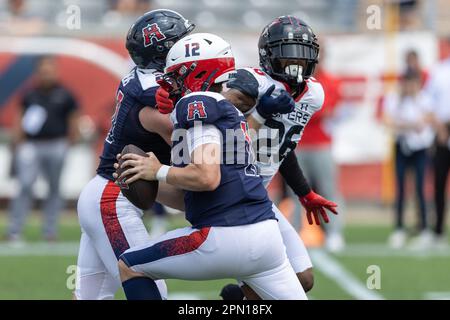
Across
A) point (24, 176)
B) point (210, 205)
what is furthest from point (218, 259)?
point (24, 176)

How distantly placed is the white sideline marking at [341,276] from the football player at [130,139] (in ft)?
8.40

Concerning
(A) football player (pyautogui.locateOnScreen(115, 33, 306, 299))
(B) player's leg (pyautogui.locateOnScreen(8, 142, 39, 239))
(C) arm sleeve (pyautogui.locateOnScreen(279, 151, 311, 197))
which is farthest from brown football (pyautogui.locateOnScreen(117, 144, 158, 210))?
(B) player's leg (pyautogui.locateOnScreen(8, 142, 39, 239))

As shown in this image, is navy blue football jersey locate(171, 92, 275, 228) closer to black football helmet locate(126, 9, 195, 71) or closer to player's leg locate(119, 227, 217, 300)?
player's leg locate(119, 227, 217, 300)

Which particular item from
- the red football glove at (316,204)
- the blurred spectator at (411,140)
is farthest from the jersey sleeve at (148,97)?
the blurred spectator at (411,140)

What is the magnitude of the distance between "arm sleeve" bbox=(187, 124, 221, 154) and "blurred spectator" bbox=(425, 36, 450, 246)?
6052mm

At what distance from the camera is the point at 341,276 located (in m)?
7.95

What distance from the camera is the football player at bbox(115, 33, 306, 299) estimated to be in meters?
4.14

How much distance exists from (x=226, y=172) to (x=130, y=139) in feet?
2.56

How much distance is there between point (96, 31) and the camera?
497 inches

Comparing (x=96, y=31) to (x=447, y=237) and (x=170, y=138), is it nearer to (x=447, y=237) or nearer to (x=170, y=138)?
(x=447, y=237)

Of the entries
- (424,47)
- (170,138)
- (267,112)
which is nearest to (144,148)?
(170,138)

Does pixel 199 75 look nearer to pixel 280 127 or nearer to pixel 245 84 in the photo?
pixel 245 84

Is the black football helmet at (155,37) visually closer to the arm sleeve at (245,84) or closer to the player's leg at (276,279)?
the arm sleeve at (245,84)

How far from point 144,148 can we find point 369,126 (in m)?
7.93
